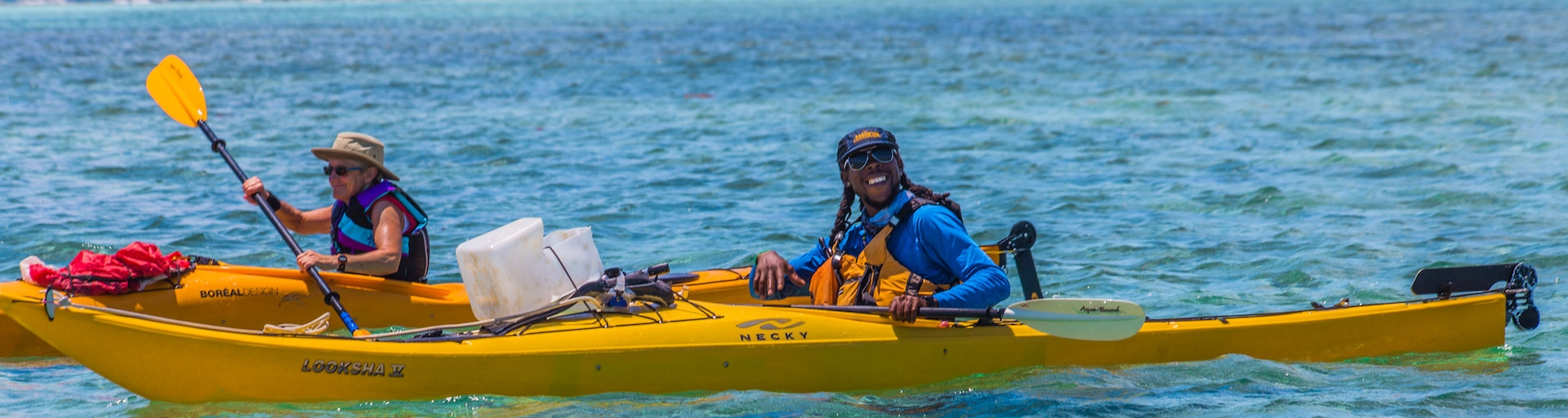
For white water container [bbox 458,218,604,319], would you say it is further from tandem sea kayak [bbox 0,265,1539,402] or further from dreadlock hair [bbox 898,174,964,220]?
dreadlock hair [bbox 898,174,964,220]

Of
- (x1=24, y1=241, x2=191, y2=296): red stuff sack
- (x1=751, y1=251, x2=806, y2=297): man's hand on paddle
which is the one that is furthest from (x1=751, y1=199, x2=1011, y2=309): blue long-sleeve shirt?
(x1=24, y1=241, x2=191, y2=296): red stuff sack

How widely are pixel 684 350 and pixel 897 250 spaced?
37.7 inches

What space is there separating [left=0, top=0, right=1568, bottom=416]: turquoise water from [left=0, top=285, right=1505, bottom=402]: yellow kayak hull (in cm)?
9

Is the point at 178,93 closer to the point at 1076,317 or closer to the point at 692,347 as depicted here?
the point at 692,347

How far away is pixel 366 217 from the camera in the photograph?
7.03 meters

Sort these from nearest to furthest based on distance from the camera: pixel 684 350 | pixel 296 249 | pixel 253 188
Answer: pixel 684 350
pixel 296 249
pixel 253 188

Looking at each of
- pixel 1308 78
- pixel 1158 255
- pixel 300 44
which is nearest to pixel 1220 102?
Answer: pixel 1308 78

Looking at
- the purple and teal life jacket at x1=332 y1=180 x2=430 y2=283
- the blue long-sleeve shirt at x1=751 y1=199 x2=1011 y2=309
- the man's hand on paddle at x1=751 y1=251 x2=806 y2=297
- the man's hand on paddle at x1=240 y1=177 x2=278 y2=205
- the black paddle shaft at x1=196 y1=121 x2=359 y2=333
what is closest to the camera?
the blue long-sleeve shirt at x1=751 y1=199 x2=1011 y2=309

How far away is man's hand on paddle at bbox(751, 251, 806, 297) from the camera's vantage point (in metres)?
6.07

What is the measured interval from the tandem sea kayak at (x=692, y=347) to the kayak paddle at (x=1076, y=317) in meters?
0.04

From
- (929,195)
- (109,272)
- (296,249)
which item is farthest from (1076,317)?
(109,272)

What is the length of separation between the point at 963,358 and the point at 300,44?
42.9 m

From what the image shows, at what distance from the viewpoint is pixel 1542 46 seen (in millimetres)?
29484

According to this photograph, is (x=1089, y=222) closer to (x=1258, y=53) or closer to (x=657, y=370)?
(x=657, y=370)
